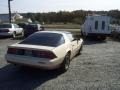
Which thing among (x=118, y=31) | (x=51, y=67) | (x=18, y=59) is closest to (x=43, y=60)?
(x=51, y=67)

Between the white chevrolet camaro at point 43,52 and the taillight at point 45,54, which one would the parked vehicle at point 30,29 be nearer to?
the white chevrolet camaro at point 43,52

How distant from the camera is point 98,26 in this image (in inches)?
869

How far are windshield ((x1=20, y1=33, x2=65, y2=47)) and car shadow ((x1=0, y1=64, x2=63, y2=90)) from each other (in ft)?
3.29

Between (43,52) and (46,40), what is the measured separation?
1090mm

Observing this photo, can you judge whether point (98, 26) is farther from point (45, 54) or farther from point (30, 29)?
point (45, 54)

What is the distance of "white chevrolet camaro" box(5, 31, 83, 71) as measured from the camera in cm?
728

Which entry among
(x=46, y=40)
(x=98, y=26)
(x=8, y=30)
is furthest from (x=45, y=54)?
(x=98, y=26)

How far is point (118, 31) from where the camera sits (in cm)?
2442

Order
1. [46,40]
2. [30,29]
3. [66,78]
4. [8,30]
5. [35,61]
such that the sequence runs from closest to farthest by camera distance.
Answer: [35,61] < [66,78] < [46,40] < [8,30] < [30,29]

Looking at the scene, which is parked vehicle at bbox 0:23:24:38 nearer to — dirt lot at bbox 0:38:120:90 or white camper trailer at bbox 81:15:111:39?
white camper trailer at bbox 81:15:111:39

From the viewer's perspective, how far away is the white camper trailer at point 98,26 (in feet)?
71.6

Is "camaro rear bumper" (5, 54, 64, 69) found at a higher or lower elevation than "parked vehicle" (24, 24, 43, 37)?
higher

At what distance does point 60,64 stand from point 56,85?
144 cm

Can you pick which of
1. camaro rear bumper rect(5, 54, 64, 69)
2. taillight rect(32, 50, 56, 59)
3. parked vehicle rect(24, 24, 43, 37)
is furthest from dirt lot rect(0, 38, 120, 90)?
parked vehicle rect(24, 24, 43, 37)
